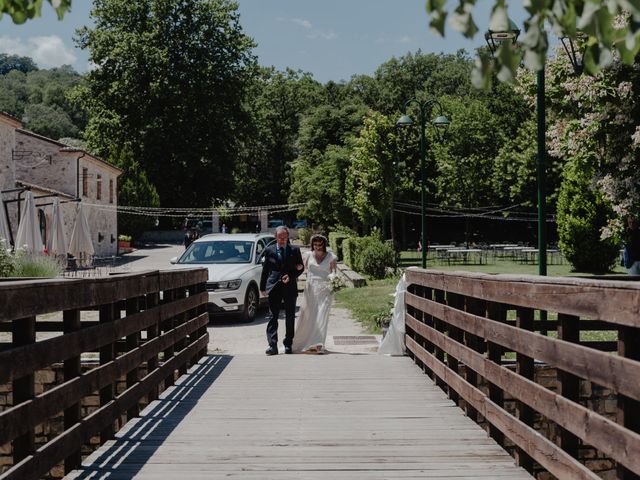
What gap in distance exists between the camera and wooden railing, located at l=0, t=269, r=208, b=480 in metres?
3.76

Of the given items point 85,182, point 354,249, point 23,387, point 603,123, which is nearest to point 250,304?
point 603,123

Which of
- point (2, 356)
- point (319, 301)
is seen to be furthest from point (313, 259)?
point (2, 356)

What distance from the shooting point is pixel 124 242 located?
5419cm

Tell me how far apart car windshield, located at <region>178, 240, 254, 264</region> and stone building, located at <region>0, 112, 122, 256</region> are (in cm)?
1766

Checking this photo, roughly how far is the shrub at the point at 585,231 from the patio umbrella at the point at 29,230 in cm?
2017

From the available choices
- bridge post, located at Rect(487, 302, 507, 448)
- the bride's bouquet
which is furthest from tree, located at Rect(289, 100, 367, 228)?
bridge post, located at Rect(487, 302, 507, 448)

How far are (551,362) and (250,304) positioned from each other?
43.1 feet

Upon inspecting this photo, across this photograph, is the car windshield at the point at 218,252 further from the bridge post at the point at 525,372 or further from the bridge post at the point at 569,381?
the bridge post at the point at 569,381

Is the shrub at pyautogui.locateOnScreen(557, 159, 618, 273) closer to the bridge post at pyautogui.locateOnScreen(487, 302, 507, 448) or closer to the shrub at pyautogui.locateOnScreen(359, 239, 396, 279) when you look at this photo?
the shrub at pyautogui.locateOnScreen(359, 239, 396, 279)

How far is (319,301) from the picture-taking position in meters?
11.5

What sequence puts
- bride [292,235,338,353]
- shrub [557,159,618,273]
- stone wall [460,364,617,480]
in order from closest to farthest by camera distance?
stone wall [460,364,617,480]
bride [292,235,338,353]
shrub [557,159,618,273]

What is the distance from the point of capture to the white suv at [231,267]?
53.0 feet

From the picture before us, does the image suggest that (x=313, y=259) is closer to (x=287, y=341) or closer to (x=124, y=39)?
(x=287, y=341)

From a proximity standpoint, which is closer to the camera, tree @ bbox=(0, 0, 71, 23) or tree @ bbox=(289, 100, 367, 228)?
tree @ bbox=(0, 0, 71, 23)
